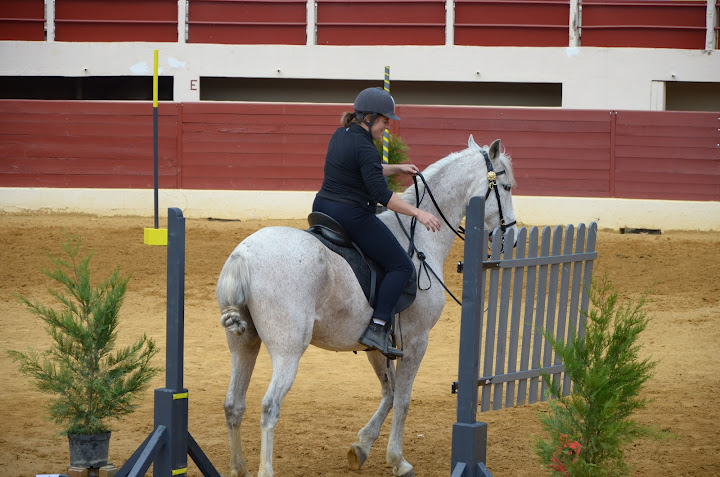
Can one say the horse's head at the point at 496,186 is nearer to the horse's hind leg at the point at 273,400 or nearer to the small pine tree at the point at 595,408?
the small pine tree at the point at 595,408

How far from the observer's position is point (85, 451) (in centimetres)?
583

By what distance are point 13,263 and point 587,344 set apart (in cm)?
1083

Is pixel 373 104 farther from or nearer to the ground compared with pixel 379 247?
farther from the ground

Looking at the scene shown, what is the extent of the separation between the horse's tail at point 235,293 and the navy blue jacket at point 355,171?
800 mm

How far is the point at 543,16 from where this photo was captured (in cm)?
2152

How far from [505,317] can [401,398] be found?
37.0 inches

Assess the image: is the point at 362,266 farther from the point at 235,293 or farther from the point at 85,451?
the point at 85,451

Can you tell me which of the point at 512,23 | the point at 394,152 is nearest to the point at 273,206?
the point at 394,152

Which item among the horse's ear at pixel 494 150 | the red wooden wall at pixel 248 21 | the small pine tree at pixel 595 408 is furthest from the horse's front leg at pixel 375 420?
the red wooden wall at pixel 248 21

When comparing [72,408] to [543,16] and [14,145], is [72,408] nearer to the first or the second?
[14,145]

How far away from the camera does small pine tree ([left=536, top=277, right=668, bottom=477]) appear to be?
4.77 metres

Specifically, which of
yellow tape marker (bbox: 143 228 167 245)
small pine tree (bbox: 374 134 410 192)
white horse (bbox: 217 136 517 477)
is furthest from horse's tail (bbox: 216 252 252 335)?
small pine tree (bbox: 374 134 410 192)

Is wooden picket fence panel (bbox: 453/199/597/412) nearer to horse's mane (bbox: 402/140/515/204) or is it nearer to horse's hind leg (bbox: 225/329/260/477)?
horse's mane (bbox: 402/140/515/204)

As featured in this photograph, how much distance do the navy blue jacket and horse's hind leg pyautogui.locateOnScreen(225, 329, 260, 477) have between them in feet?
3.27
